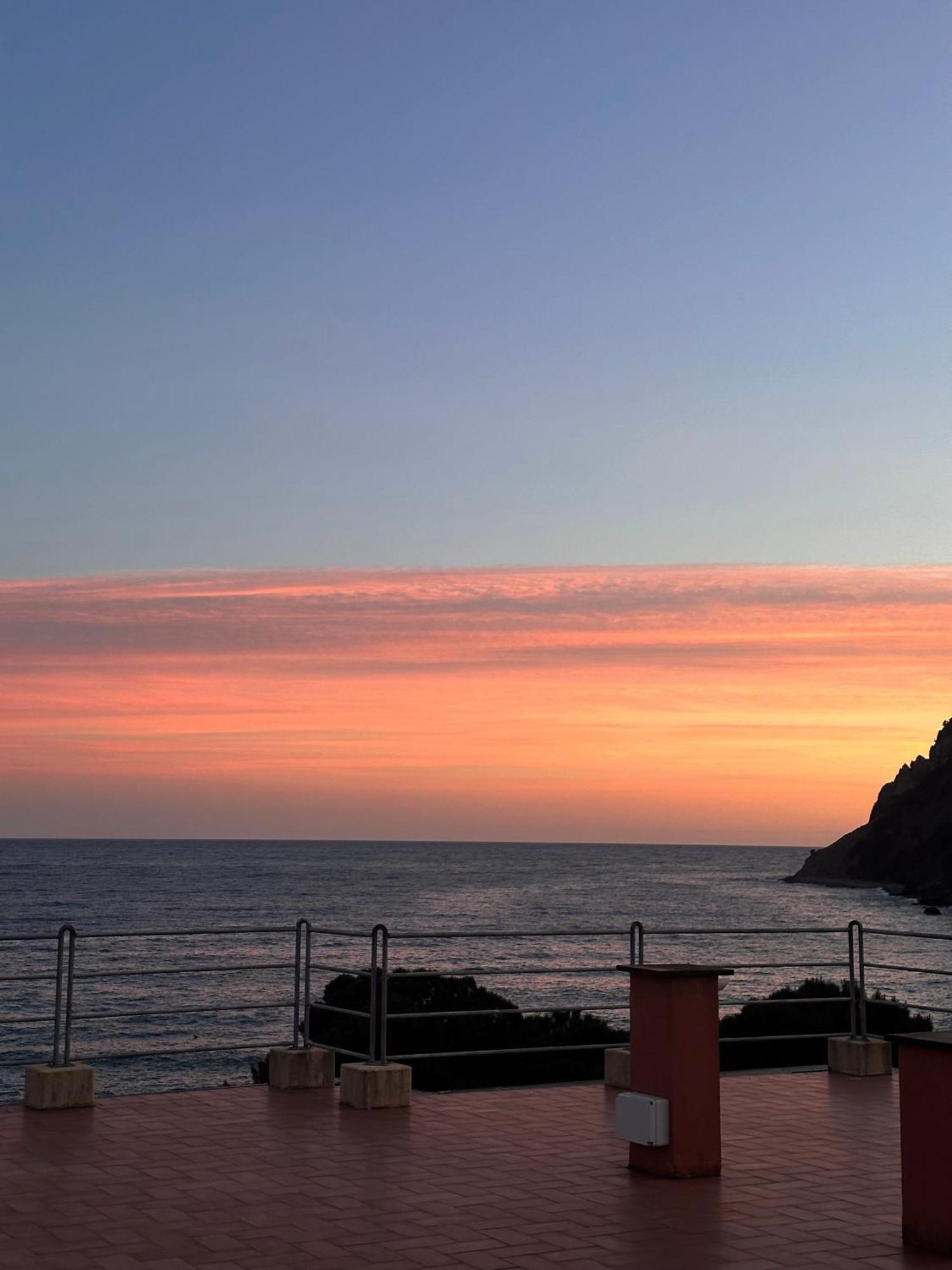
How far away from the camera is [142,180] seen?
1895 cm

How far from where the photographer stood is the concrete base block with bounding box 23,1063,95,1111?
1041 cm

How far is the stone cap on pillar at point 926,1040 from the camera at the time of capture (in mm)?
6848

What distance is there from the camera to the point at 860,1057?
494 inches

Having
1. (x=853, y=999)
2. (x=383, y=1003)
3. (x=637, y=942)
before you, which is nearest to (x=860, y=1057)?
(x=853, y=999)

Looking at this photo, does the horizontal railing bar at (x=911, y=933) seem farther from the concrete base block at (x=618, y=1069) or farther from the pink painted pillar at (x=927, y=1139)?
the pink painted pillar at (x=927, y=1139)

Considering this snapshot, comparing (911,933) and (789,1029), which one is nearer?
(911,933)

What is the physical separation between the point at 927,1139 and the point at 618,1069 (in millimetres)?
5271

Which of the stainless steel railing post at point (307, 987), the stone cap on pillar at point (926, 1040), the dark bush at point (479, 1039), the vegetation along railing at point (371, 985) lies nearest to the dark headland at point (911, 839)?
the vegetation along railing at point (371, 985)

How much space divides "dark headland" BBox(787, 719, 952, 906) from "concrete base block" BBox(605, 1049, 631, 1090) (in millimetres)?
106512

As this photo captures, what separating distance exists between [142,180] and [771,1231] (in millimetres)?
15910

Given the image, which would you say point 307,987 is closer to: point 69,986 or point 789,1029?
point 69,986

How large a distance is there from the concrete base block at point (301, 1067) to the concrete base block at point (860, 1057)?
452cm

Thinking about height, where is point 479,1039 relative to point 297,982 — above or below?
below

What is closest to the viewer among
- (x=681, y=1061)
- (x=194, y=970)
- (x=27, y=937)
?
(x=681, y=1061)
